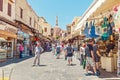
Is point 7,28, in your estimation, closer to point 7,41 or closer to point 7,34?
point 7,34

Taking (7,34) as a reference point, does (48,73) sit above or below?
below

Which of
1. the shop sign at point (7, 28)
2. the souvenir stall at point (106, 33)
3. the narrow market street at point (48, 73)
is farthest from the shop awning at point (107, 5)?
the shop sign at point (7, 28)

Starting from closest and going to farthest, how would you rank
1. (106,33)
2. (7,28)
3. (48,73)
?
(48,73), (106,33), (7,28)

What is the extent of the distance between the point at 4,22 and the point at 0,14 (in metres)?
0.83

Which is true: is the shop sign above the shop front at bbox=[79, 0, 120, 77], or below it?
above

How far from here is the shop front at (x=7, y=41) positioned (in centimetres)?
2259

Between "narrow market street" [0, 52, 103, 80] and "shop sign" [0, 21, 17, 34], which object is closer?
"narrow market street" [0, 52, 103, 80]

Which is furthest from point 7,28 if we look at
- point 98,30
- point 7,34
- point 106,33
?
point 106,33

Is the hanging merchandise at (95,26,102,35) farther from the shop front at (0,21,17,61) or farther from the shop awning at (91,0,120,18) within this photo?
the shop front at (0,21,17,61)

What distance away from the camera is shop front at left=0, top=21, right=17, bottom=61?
2259 centimetres

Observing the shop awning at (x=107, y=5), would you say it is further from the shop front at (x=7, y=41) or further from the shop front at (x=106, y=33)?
the shop front at (x=7, y=41)

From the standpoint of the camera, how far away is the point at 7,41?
2617 centimetres

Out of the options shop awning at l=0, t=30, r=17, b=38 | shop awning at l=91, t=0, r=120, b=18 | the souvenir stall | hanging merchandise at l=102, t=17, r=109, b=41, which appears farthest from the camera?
shop awning at l=0, t=30, r=17, b=38

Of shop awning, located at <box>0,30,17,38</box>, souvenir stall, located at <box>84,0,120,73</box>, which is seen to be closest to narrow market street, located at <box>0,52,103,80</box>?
souvenir stall, located at <box>84,0,120,73</box>
